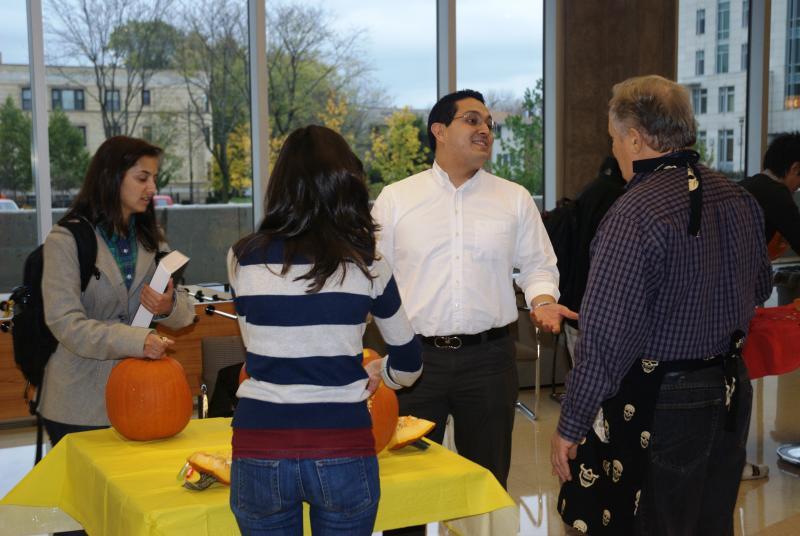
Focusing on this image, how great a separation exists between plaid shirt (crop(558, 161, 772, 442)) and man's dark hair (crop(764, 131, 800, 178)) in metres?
2.88

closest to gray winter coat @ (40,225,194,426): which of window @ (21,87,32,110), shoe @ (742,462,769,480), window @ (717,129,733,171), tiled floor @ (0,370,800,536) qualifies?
tiled floor @ (0,370,800,536)

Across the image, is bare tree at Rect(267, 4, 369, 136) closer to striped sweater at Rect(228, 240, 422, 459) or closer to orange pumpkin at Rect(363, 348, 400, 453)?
orange pumpkin at Rect(363, 348, 400, 453)

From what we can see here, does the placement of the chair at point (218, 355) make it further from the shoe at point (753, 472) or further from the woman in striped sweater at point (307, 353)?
the woman in striped sweater at point (307, 353)

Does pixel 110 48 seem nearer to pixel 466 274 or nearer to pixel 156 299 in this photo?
pixel 156 299

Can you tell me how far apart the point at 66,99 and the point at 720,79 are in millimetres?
6247

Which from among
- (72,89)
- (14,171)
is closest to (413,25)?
(72,89)

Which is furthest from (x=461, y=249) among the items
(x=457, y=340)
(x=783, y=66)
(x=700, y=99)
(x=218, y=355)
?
(x=783, y=66)

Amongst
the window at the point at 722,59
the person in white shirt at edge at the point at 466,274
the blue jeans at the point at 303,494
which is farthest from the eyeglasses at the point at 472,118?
the window at the point at 722,59

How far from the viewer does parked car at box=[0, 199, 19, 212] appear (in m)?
6.40

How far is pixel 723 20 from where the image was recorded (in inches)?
360

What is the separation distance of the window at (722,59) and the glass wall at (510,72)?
2276 millimetres

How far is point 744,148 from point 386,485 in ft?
26.5

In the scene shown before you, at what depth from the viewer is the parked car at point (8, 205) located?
6.40m

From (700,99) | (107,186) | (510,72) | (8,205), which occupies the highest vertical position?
(510,72)
